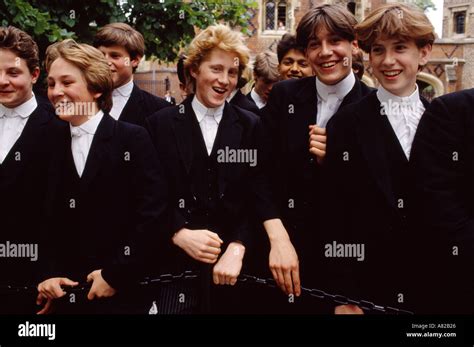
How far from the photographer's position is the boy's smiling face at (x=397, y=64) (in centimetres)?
242

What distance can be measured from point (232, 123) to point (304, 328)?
1.16m

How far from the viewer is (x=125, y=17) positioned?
7.94 meters

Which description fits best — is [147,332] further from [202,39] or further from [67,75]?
[202,39]

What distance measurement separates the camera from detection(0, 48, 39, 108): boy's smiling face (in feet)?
9.16

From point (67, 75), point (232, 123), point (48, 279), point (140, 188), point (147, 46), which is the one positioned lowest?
point (48, 279)

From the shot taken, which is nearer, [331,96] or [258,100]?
[331,96]

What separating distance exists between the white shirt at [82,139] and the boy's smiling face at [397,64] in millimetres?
1456

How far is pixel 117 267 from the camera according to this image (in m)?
2.41

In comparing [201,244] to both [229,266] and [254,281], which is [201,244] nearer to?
[229,266]

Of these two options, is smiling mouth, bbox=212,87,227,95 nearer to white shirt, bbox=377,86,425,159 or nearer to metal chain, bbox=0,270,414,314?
white shirt, bbox=377,86,425,159

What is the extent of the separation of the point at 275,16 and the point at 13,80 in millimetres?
22626

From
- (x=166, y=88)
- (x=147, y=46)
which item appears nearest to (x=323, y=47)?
(x=147, y=46)

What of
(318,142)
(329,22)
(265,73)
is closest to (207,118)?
(318,142)

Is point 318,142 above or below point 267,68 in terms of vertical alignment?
below
